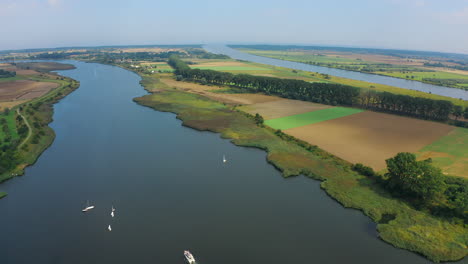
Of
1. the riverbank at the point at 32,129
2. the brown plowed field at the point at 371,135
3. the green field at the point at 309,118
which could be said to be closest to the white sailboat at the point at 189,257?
the riverbank at the point at 32,129

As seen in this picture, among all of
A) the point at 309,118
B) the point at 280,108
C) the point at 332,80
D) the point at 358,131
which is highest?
the point at 332,80

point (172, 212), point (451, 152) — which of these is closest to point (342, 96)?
point (451, 152)

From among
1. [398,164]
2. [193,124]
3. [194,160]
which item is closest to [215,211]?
[194,160]

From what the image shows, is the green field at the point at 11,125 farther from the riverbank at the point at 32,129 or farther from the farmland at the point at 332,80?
the farmland at the point at 332,80

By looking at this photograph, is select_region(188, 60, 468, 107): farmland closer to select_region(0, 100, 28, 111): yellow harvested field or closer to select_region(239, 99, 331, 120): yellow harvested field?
select_region(239, 99, 331, 120): yellow harvested field

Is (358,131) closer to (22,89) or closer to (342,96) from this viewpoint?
(342,96)

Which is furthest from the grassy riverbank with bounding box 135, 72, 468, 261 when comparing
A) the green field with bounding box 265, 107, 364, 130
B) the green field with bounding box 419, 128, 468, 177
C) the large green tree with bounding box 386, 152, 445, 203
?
the green field with bounding box 419, 128, 468, 177

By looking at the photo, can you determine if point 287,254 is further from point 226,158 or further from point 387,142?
point 387,142

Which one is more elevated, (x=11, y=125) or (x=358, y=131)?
(x=11, y=125)
